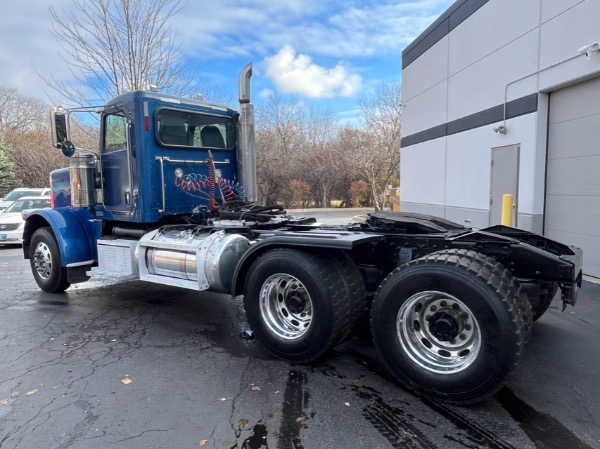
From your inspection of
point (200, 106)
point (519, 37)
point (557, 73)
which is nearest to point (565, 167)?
point (557, 73)

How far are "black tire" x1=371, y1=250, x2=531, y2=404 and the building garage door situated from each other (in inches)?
221

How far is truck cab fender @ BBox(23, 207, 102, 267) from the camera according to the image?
6453 mm

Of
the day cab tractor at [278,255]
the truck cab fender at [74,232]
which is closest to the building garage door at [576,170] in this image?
the day cab tractor at [278,255]

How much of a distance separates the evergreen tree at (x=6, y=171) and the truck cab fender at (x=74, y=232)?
2602 centimetres

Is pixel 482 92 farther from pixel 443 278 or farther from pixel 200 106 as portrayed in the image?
pixel 443 278

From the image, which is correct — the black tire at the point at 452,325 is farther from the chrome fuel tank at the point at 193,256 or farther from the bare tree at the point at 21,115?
the bare tree at the point at 21,115

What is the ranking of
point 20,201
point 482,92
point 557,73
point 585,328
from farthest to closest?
point 20,201 < point 482,92 < point 557,73 < point 585,328

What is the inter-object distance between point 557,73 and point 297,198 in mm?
23630

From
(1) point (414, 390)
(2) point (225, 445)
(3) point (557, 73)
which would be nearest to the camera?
(2) point (225, 445)

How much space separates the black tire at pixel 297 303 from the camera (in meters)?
3.86

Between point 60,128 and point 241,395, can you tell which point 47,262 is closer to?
point 60,128

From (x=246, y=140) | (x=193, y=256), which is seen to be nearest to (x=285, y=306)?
(x=193, y=256)

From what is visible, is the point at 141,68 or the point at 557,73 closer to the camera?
the point at 557,73

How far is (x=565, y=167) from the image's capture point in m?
8.29
